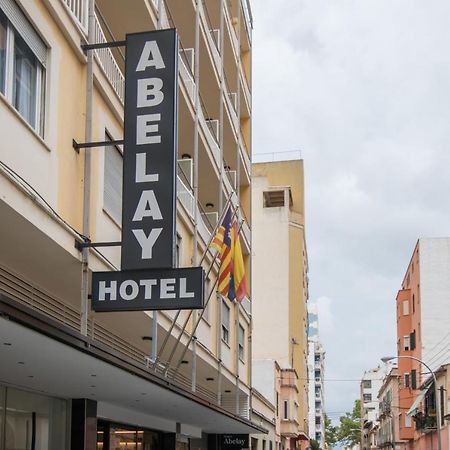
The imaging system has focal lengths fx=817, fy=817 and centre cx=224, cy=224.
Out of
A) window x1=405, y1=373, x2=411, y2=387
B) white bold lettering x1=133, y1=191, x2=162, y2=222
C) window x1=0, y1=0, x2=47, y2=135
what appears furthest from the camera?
window x1=405, y1=373, x2=411, y2=387

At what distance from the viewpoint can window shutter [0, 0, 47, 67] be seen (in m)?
10.8

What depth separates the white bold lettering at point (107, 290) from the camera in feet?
39.7

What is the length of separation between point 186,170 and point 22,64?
39.6 feet

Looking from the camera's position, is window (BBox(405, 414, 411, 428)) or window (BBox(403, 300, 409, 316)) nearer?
window (BBox(405, 414, 411, 428))

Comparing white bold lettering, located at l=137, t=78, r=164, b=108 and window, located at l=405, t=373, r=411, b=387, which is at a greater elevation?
white bold lettering, located at l=137, t=78, r=164, b=108

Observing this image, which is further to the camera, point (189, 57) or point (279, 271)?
point (279, 271)

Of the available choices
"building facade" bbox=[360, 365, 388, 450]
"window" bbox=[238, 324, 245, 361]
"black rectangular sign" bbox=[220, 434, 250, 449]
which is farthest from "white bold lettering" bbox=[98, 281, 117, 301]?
"building facade" bbox=[360, 365, 388, 450]

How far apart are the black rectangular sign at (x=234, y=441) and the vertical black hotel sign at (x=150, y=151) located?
17.7 m

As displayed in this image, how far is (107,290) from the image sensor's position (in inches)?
478

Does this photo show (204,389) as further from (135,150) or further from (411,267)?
(411,267)

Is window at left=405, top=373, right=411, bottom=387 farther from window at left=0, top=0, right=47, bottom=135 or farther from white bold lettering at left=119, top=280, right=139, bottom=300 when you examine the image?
window at left=0, top=0, right=47, bottom=135

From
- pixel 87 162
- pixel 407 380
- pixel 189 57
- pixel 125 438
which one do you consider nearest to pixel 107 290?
pixel 87 162

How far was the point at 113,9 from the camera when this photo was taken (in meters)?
17.2

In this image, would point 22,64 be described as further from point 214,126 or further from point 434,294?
point 434,294
